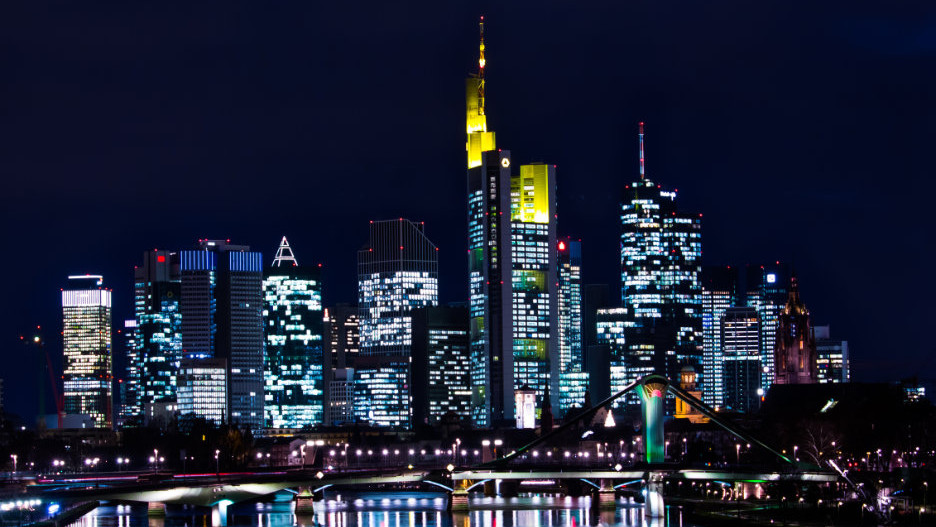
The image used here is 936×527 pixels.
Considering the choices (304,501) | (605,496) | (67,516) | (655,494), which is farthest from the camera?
(605,496)

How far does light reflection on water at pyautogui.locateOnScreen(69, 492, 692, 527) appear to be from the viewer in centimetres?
12319

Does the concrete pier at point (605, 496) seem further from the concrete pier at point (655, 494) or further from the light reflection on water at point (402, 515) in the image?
the concrete pier at point (655, 494)

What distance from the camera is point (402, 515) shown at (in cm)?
13388

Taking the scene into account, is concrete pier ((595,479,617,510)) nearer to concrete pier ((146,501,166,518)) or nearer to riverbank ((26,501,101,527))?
concrete pier ((146,501,166,518))

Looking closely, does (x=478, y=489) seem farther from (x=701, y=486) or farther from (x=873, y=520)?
(x=873, y=520)

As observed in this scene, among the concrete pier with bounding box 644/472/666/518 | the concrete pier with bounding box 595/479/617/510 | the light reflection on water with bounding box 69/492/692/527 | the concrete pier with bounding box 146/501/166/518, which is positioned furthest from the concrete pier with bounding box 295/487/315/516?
the concrete pier with bounding box 644/472/666/518

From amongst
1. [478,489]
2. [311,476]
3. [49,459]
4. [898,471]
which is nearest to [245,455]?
[49,459]

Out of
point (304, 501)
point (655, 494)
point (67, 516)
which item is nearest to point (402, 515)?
point (304, 501)

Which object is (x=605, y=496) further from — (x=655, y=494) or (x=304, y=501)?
(x=304, y=501)

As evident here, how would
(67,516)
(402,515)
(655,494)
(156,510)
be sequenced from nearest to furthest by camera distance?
(67,516) → (655,494) → (156,510) → (402,515)

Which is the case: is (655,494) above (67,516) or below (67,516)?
below

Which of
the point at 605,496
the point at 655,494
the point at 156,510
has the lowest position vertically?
the point at 605,496

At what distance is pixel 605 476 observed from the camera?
135000 millimetres

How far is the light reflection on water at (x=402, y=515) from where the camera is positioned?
12319 cm
